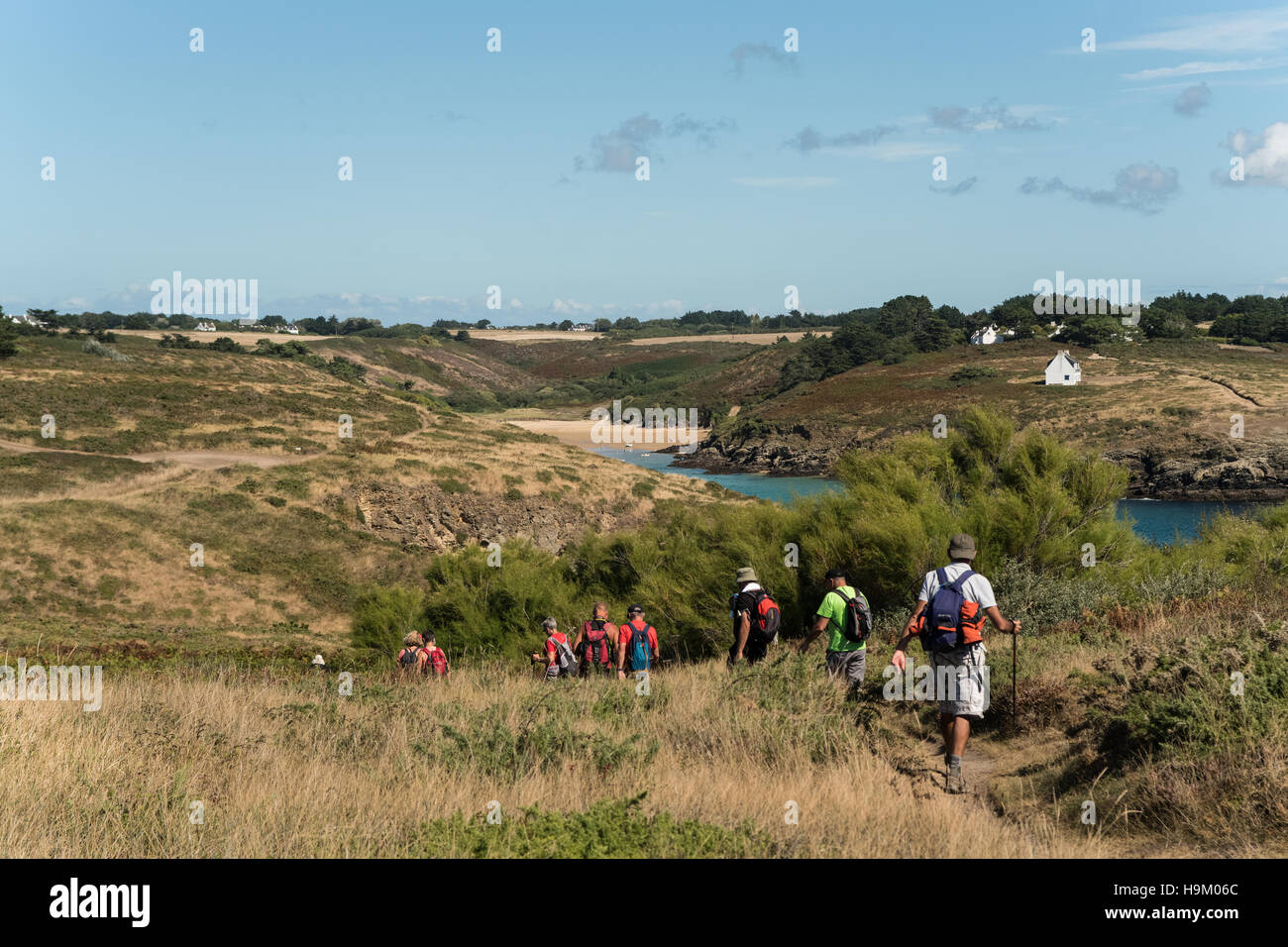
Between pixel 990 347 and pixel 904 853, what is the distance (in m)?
112

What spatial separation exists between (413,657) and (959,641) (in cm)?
731

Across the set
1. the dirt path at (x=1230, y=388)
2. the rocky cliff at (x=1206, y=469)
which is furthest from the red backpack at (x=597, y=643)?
the dirt path at (x=1230, y=388)

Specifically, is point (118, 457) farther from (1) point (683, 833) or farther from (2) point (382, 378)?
(2) point (382, 378)

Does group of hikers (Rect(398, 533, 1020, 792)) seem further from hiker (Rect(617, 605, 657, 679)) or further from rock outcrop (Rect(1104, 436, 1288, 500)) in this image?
rock outcrop (Rect(1104, 436, 1288, 500))

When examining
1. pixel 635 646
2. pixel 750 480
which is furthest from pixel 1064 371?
pixel 635 646

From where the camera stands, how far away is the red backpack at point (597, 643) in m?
12.3

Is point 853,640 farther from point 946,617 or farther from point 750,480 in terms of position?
point 750,480

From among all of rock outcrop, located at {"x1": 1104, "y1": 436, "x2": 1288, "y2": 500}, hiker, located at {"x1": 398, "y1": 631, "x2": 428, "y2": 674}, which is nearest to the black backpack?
hiker, located at {"x1": 398, "y1": 631, "x2": 428, "y2": 674}

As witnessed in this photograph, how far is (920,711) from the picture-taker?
8.96 m

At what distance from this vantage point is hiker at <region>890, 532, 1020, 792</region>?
720 cm

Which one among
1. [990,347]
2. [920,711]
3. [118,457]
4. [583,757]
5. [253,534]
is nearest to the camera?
[583,757]

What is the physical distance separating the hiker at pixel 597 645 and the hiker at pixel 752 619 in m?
2.00
